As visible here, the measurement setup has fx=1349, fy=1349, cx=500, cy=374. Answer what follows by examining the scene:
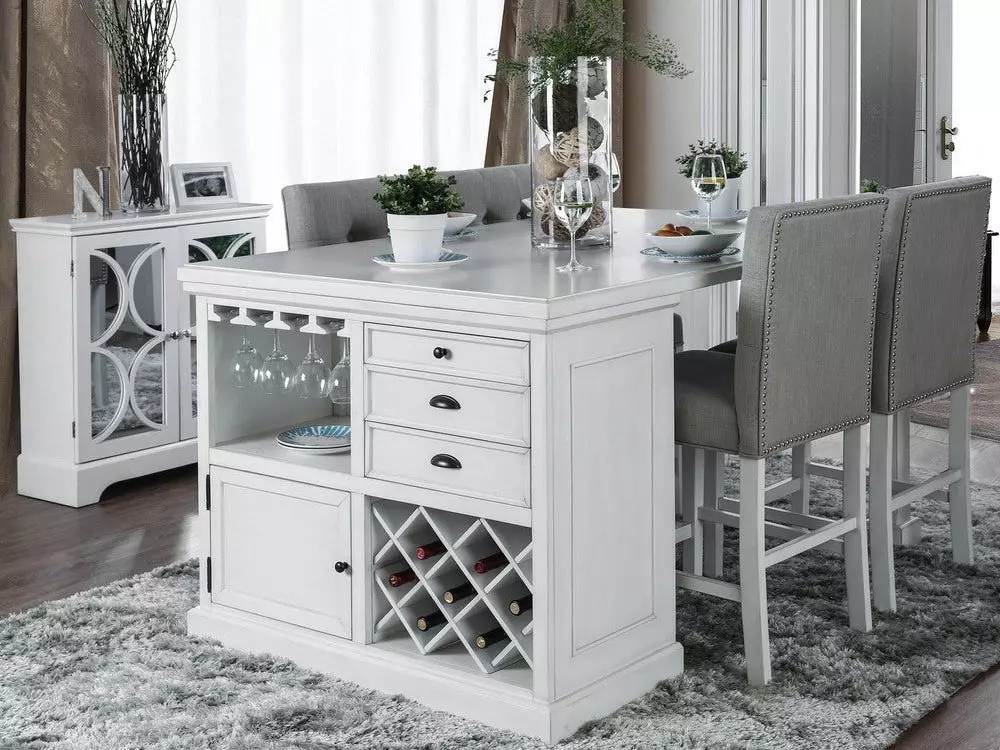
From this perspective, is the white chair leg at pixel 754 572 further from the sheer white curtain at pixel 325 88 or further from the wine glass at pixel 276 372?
the sheer white curtain at pixel 325 88

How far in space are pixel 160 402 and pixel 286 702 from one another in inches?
69.0

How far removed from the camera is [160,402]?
4047 mm

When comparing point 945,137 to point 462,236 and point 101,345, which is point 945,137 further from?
point 101,345

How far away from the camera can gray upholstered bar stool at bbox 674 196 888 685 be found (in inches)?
99.3

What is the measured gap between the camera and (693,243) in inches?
106

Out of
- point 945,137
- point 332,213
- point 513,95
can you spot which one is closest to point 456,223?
point 332,213

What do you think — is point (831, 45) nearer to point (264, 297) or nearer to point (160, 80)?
point (160, 80)

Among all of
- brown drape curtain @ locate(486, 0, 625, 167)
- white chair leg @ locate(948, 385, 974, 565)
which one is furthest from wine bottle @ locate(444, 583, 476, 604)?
brown drape curtain @ locate(486, 0, 625, 167)

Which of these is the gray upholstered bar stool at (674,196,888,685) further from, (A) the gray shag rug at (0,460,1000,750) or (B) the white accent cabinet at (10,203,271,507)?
(B) the white accent cabinet at (10,203,271,507)

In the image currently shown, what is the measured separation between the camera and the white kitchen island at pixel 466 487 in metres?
2.30

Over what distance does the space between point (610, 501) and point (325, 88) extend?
281 centimetres

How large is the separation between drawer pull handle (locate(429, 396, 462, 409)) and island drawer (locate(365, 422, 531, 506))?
0.06 metres

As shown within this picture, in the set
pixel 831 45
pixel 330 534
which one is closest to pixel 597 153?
pixel 330 534

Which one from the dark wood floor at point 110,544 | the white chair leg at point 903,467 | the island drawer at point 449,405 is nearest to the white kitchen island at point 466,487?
the island drawer at point 449,405
